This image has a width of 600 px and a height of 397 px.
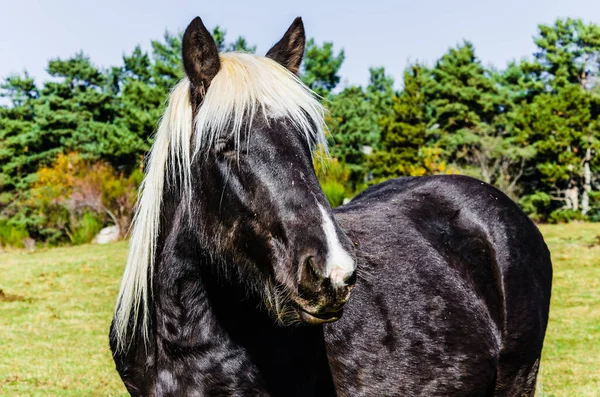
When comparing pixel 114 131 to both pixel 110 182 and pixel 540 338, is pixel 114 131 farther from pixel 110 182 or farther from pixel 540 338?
pixel 540 338

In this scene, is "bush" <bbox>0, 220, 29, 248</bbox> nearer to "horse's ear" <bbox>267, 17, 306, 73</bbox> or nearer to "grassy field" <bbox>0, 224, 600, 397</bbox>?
"grassy field" <bbox>0, 224, 600, 397</bbox>

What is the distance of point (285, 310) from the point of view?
2273mm

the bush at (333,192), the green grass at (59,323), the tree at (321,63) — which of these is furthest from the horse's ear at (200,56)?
the tree at (321,63)

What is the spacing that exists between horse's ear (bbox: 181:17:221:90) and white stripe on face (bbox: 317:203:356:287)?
0.81 metres

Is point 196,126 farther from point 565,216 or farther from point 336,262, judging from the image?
point 565,216

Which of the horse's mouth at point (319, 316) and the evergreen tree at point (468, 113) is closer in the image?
the horse's mouth at point (319, 316)

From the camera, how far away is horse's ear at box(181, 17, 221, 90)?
7.97 feet

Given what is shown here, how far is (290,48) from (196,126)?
0.62 meters

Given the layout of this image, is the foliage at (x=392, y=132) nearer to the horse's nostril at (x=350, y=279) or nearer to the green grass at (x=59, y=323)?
the green grass at (x=59, y=323)

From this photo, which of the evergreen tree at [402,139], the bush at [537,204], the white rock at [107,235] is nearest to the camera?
the white rock at [107,235]

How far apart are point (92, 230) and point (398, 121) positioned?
Result: 13892 millimetres

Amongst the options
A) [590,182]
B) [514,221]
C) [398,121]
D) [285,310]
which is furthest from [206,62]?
[590,182]

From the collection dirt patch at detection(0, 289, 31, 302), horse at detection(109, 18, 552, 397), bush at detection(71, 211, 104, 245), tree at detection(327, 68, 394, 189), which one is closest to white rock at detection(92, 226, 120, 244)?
bush at detection(71, 211, 104, 245)

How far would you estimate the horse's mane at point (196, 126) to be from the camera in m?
2.38
